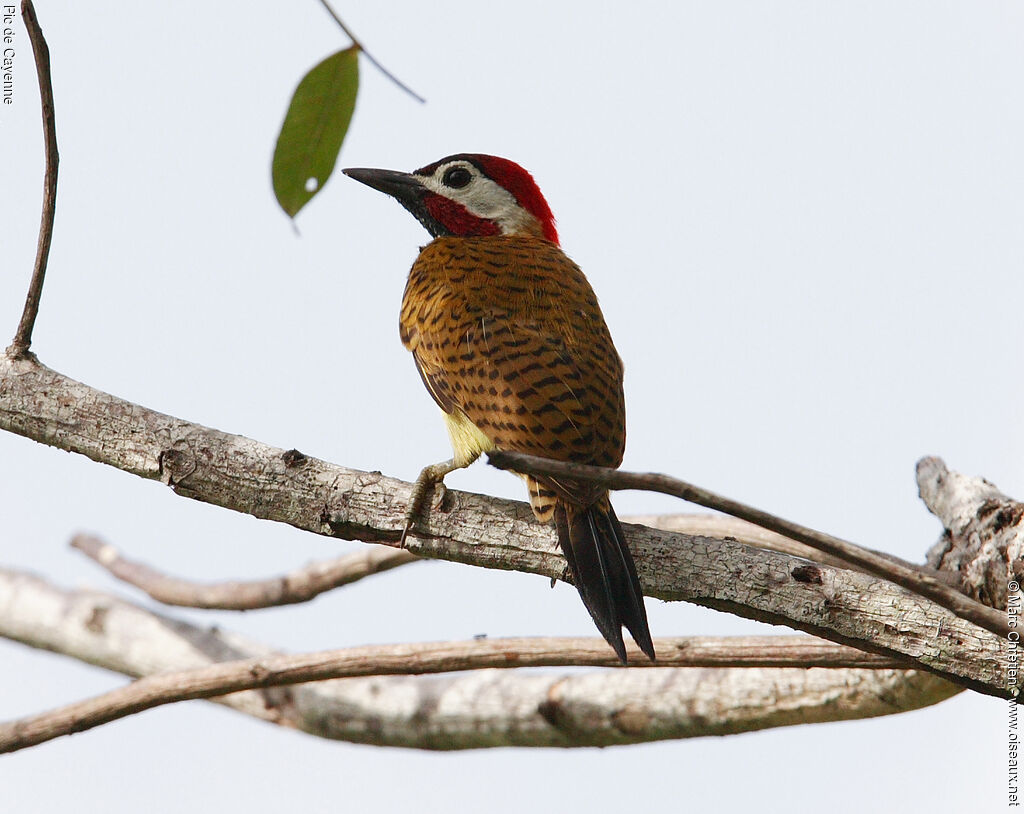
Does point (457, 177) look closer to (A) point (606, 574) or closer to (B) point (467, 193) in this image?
(B) point (467, 193)

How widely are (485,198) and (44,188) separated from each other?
2.26m

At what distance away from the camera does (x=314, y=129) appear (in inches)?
98.3

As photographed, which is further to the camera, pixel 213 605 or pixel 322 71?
pixel 213 605

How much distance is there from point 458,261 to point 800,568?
6.27 feet

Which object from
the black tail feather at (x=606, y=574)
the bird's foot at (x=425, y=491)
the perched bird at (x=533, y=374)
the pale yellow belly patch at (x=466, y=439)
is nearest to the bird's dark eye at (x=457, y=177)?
the perched bird at (x=533, y=374)

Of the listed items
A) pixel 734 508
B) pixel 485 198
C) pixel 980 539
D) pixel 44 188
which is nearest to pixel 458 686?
pixel 980 539

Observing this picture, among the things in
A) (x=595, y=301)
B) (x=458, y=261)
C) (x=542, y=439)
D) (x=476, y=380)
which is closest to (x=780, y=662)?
(x=542, y=439)

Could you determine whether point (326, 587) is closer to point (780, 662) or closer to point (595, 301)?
point (595, 301)

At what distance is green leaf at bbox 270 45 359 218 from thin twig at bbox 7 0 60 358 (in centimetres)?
65

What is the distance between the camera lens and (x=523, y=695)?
4.05m

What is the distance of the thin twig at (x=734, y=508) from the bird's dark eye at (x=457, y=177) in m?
3.06

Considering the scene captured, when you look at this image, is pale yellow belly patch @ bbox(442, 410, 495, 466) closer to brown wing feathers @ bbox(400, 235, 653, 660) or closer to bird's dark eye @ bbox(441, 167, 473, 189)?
brown wing feathers @ bbox(400, 235, 653, 660)

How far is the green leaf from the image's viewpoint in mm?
2418

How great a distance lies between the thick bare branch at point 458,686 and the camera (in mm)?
3150
